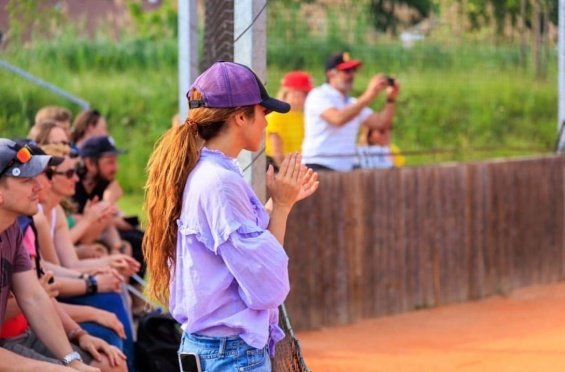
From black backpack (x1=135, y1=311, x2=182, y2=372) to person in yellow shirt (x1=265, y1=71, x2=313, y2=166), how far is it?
3046 millimetres

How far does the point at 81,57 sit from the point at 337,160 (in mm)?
8332

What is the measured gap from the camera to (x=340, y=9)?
12.0m

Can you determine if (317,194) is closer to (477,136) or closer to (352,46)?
(352,46)

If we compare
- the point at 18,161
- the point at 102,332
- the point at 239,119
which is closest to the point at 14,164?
the point at 18,161

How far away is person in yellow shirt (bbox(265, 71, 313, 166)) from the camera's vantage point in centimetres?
954

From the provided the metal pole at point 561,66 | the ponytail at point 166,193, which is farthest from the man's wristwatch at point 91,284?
the metal pole at point 561,66

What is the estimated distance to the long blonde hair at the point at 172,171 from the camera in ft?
13.4

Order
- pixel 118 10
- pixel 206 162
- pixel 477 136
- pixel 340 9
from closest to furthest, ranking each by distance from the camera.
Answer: pixel 206 162 → pixel 340 9 → pixel 477 136 → pixel 118 10

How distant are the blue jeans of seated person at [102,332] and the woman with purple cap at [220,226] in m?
2.04

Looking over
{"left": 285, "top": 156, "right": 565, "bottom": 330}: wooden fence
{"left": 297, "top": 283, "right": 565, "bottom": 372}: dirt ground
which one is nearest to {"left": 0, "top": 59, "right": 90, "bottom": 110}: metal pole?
{"left": 285, "top": 156, "right": 565, "bottom": 330}: wooden fence

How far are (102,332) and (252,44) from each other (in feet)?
5.70

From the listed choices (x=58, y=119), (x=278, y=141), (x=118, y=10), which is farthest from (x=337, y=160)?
(x=118, y=10)

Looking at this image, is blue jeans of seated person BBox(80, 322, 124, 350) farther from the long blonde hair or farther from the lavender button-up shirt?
the lavender button-up shirt

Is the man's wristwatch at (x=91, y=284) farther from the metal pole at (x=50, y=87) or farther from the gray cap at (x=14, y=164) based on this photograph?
the metal pole at (x=50, y=87)
